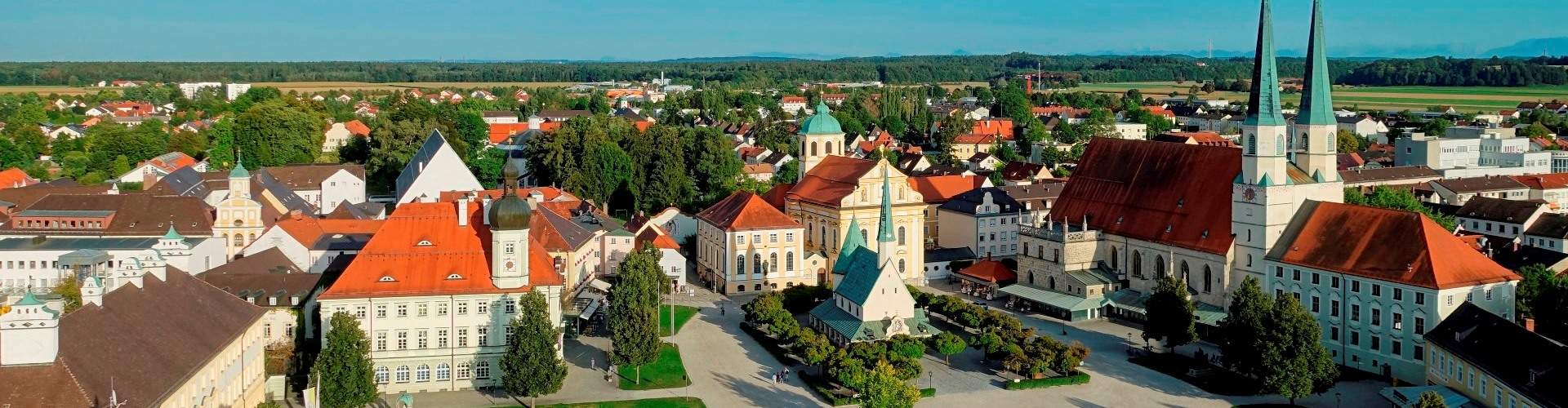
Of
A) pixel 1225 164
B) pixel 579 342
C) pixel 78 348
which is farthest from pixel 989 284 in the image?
pixel 78 348

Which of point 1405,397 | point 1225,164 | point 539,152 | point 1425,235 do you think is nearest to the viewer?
point 1405,397

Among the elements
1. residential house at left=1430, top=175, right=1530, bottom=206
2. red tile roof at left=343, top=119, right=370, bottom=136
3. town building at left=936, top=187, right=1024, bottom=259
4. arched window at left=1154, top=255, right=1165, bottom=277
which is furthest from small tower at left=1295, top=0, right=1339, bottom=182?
red tile roof at left=343, top=119, right=370, bottom=136

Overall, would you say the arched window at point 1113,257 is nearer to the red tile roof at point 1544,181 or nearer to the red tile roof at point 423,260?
the red tile roof at point 423,260

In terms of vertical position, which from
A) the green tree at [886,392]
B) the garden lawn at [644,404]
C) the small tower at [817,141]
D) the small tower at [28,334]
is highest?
the small tower at [817,141]

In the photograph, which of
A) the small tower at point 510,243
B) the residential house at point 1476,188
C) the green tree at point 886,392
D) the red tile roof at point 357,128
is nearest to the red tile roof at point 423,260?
the small tower at point 510,243

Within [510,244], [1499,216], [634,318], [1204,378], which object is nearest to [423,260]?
[510,244]

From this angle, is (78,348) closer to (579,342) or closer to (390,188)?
(579,342)
